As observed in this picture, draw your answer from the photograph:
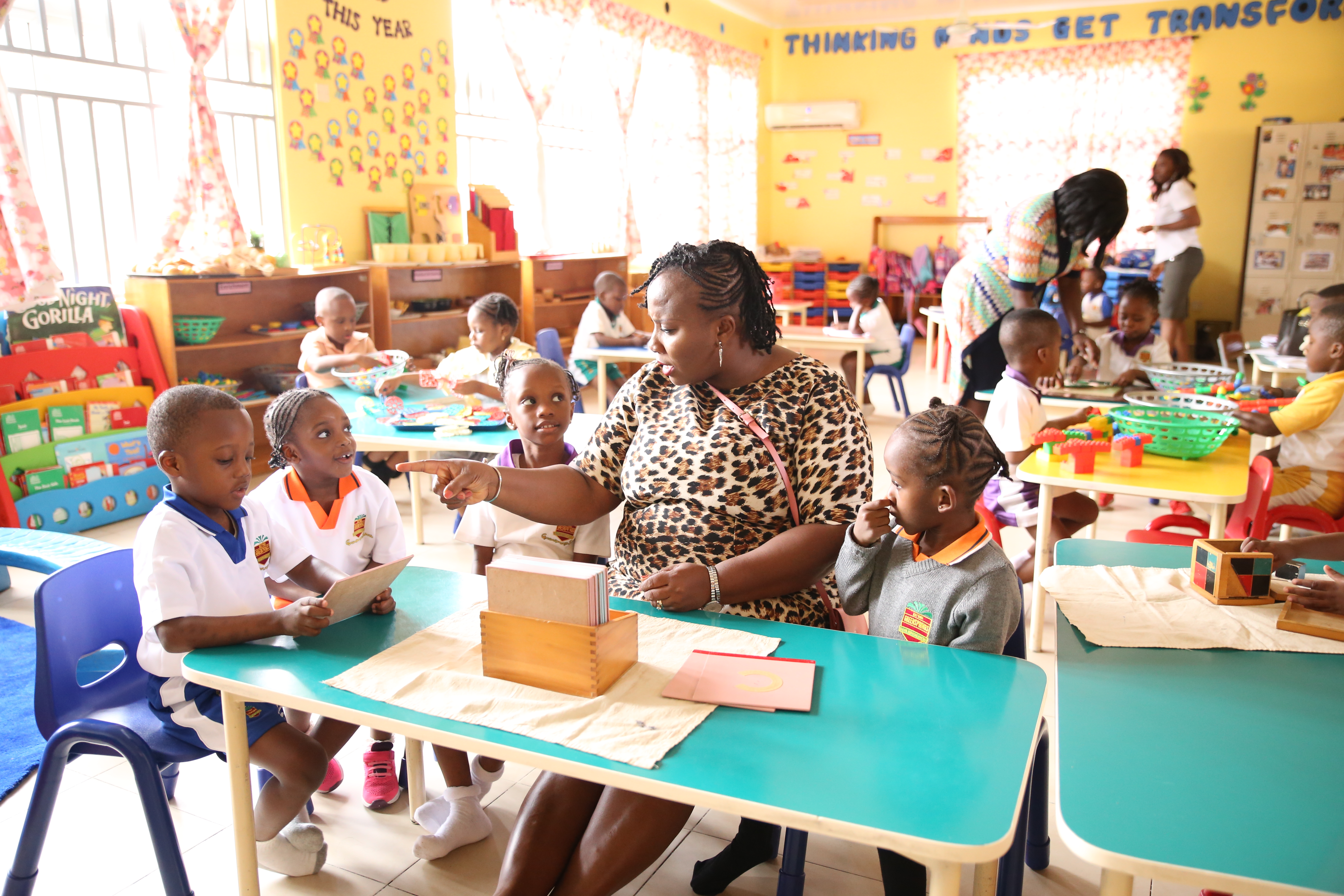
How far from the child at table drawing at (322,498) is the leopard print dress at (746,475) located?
0.60 metres

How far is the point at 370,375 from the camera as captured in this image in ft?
13.0

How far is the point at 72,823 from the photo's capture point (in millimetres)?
2168

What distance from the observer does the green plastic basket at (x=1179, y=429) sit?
2.88m

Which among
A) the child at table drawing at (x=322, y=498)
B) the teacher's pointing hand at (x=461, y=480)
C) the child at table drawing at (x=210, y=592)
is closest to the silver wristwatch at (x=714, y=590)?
the teacher's pointing hand at (x=461, y=480)

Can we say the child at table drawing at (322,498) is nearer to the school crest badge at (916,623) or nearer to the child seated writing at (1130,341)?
the school crest badge at (916,623)

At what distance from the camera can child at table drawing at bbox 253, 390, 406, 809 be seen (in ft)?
6.79

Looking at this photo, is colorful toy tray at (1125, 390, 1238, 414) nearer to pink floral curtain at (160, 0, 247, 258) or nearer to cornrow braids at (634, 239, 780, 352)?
cornrow braids at (634, 239, 780, 352)

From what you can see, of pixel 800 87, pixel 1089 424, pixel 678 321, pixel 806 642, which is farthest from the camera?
pixel 800 87

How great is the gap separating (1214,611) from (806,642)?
2.38 feet

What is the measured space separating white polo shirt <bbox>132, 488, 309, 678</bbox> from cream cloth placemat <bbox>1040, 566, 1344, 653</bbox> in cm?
146

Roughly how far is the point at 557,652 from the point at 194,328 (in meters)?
4.50

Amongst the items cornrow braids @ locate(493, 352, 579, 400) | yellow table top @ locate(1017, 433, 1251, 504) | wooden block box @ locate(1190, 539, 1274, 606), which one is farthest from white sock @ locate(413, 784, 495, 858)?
yellow table top @ locate(1017, 433, 1251, 504)

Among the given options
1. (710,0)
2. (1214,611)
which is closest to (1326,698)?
(1214,611)

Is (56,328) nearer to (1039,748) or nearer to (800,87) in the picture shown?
(1039,748)
